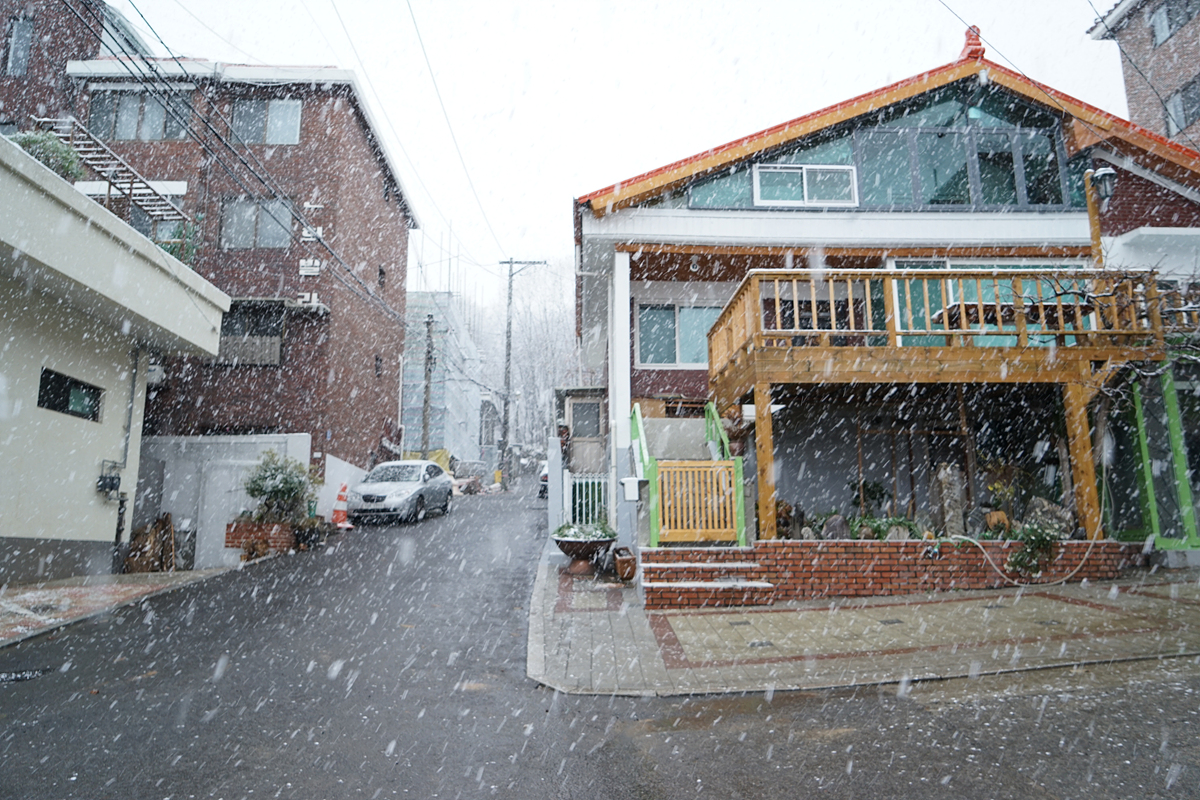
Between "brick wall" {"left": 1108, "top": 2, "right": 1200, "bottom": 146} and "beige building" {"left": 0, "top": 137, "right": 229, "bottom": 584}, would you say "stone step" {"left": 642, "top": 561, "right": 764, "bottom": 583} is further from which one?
"brick wall" {"left": 1108, "top": 2, "right": 1200, "bottom": 146}

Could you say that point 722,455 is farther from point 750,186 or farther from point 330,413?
point 330,413

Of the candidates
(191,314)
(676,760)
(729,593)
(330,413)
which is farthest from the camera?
(330,413)

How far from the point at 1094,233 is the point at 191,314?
52.2 ft

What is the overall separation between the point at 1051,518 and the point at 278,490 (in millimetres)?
12478

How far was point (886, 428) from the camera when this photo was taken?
11.3 metres

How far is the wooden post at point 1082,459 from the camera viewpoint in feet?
28.1

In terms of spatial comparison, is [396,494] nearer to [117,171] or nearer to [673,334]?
[673,334]

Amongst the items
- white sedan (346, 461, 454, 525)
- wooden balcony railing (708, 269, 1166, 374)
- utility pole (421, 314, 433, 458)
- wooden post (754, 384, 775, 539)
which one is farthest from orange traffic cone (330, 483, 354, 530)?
wooden post (754, 384, 775, 539)

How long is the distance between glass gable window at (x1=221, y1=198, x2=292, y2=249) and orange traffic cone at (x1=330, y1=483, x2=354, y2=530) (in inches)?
285

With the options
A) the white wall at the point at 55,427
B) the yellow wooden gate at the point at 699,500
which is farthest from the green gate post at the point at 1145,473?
the white wall at the point at 55,427

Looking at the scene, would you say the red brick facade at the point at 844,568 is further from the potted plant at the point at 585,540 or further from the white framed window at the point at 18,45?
the white framed window at the point at 18,45

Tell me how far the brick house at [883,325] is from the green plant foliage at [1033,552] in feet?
1.35

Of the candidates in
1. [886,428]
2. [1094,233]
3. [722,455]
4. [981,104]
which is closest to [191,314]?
[722,455]

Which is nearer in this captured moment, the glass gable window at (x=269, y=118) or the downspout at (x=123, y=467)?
the downspout at (x=123, y=467)
